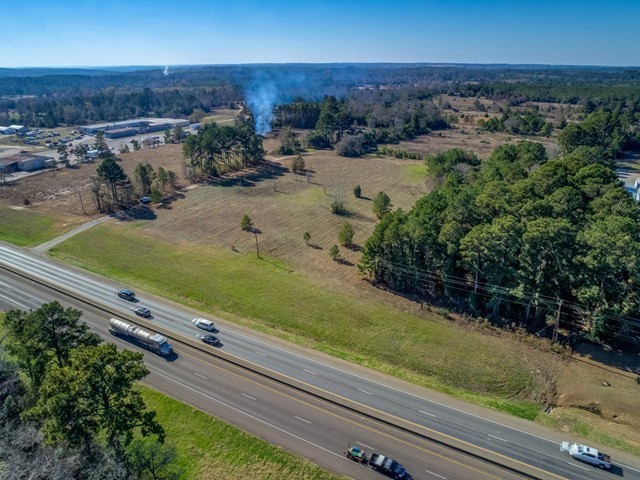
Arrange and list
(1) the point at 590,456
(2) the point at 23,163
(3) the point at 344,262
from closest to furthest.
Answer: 1. (1) the point at 590,456
2. (3) the point at 344,262
3. (2) the point at 23,163

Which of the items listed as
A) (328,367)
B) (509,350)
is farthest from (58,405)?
(509,350)

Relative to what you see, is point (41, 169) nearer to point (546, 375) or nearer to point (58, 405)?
point (58, 405)

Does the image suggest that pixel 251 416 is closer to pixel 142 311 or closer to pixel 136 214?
pixel 142 311

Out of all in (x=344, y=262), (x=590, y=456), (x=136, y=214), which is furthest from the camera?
(x=136, y=214)

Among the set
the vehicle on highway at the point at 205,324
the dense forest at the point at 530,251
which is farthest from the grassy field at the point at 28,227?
the dense forest at the point at 530,251

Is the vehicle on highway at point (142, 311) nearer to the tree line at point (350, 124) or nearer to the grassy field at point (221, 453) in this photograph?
the grassy field at point (221, 453)

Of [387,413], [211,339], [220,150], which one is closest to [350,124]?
[220,150]

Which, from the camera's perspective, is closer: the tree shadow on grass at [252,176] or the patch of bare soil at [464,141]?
the tree shadow on grass at [252,176]
